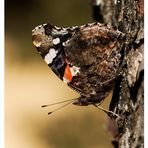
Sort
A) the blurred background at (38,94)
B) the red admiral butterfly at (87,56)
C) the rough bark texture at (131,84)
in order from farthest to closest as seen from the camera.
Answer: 1. the blurred background at (38,94)
2. the red admiral butterfly at (87,56)
3. the rough bark texture at (131,84)

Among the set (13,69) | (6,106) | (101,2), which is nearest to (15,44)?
(13,69)

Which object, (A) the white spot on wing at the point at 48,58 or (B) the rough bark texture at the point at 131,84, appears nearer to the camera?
(B) the rough bark texture at the point at 131,84

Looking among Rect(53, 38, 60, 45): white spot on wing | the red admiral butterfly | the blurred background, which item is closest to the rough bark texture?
the red admiral butterfly

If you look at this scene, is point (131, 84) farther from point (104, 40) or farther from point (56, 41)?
point (56, 41)

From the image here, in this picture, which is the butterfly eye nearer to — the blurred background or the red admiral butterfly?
the red admiral butterfly

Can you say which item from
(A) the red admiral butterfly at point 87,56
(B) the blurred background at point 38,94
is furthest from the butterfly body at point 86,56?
(B) the blurred background at point 38,94

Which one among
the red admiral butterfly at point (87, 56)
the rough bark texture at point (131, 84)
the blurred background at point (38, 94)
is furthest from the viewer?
the blurred background at point (38, 94)

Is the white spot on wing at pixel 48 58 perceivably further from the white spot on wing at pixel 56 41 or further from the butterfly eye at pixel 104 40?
the butterfly eye at pixel 104 40
